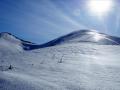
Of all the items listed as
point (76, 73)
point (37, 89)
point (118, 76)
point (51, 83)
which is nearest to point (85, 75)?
point (76, 73)

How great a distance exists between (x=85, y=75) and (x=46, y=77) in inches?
42.8

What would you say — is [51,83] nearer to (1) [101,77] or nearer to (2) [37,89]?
(2) [37,89]

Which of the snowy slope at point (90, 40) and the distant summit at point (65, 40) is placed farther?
the snowy slope at point (90, 40)

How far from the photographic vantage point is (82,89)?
419cm

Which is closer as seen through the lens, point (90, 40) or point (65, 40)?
point (90, 40)

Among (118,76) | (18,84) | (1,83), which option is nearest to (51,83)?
(18,84)

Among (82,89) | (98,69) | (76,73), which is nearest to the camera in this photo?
(82,89)

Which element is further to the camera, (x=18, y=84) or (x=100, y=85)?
(x=100, y=85)

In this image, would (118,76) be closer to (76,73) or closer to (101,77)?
(101,77)

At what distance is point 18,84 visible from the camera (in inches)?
161

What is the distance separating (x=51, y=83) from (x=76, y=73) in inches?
56.2

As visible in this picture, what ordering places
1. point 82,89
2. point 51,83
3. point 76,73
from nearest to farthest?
point 82,89 < point 51,83 < point 76,73

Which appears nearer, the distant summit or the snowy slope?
the distant summit

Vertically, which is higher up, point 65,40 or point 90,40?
point 65,40
